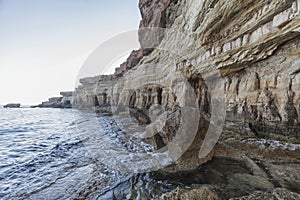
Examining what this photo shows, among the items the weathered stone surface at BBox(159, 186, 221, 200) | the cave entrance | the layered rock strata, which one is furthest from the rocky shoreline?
the layered rock strata

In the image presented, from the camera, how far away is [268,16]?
13.2ft

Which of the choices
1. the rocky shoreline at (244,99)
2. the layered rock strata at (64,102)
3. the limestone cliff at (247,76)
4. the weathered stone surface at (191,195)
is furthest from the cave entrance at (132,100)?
the layered rock strata at (64,102)

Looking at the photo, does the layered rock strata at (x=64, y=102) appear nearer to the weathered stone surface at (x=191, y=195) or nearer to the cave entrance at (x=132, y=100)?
the cave entrance at (x=132, y=100)

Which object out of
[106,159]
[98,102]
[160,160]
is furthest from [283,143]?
[98,102]

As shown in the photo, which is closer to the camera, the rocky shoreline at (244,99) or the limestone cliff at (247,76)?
the rocky shoreline at (244,99)

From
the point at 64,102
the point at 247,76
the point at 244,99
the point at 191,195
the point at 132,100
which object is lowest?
the point at 191,195

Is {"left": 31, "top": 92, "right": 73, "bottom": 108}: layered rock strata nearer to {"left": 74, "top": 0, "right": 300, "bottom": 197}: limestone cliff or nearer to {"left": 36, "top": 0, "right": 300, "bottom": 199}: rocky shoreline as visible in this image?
{"left": 74, "top": 0, "right": 300, "bottom": 197}: limestone cliff

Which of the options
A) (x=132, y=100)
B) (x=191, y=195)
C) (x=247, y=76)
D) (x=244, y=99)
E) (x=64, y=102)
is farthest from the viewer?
(x=64, y=102)

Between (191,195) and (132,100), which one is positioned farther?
(132,100)

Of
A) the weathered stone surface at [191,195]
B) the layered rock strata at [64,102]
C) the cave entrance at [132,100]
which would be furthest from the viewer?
the layered rock strata at [64,102]

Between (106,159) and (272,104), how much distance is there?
4.89 meters

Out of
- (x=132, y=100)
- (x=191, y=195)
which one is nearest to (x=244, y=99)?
(x=191, y=195)

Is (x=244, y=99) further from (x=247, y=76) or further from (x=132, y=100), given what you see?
(x=132, y=100)

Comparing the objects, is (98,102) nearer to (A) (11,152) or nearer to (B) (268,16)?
(A) (11,152)
